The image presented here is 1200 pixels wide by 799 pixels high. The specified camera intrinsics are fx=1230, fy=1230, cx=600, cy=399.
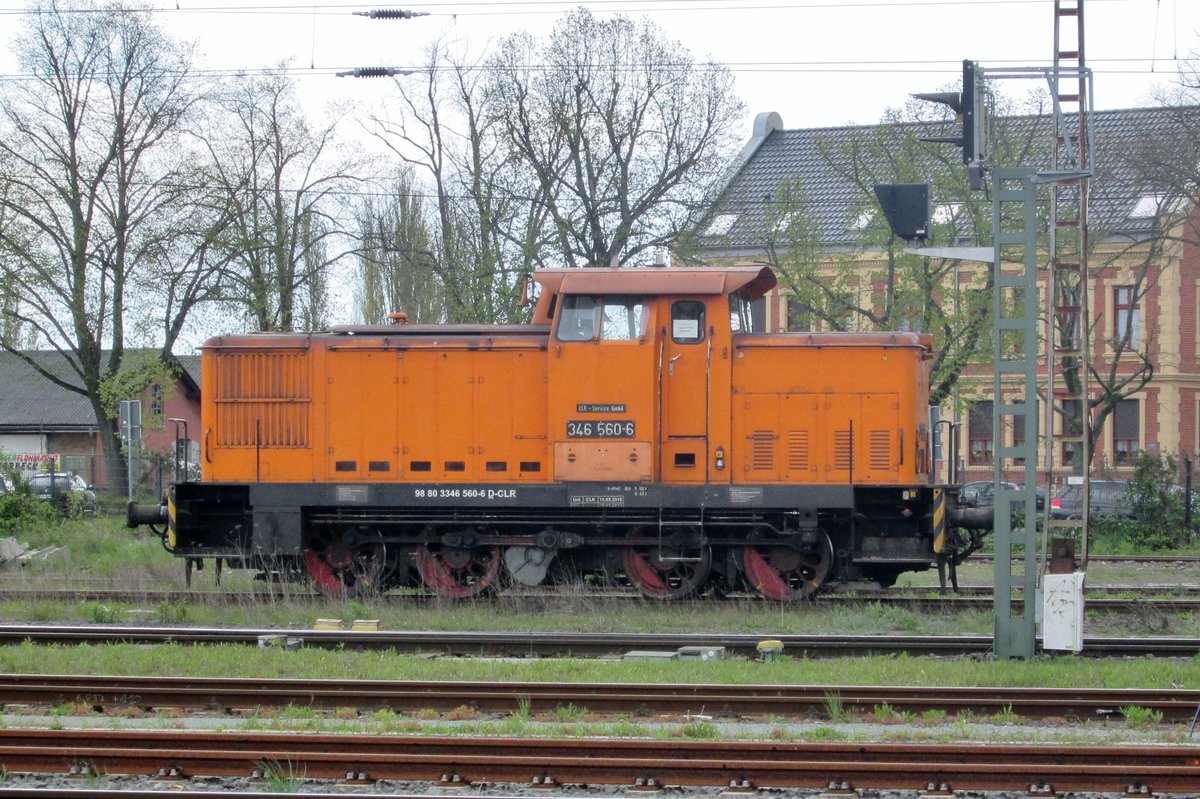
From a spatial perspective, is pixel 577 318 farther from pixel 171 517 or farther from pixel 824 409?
pixel 171 517

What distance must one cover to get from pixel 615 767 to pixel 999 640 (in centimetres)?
498

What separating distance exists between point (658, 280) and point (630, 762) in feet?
26.4

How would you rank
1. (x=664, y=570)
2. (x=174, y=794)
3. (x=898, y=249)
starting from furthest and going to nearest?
(x=898, y=249)
(x=664, y=570)
(x=174, y=794)

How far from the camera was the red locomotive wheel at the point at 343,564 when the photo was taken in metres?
15.5

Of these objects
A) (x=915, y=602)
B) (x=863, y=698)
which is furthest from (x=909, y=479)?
A: (x=863, y=698)

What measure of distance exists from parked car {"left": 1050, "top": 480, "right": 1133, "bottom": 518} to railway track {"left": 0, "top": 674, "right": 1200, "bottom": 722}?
17009 millimetres

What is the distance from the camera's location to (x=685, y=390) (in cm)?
1465

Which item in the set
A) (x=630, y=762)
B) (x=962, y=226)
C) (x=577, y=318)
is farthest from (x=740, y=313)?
(x=962, y=226)

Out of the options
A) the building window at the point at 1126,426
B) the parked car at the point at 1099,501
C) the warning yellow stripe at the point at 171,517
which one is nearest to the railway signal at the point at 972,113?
the warning yellow stripe at the point at 171,517

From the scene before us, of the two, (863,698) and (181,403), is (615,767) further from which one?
(181,403)

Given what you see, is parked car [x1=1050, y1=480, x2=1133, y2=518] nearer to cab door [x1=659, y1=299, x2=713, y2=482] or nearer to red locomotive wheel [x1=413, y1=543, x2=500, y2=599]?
cab door [x1=659, y1=299, x2=713, y2=482]

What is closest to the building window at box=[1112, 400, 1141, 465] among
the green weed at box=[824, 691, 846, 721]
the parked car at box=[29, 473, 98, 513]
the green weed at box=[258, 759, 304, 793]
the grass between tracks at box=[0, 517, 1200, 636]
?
the grass between tracks at box=[0, 517, 1200, 636]

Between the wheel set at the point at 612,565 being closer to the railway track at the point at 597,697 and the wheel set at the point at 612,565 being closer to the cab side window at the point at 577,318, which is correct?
the cab side window at the point at 577,318

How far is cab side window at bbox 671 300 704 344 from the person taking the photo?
14.6 meters
